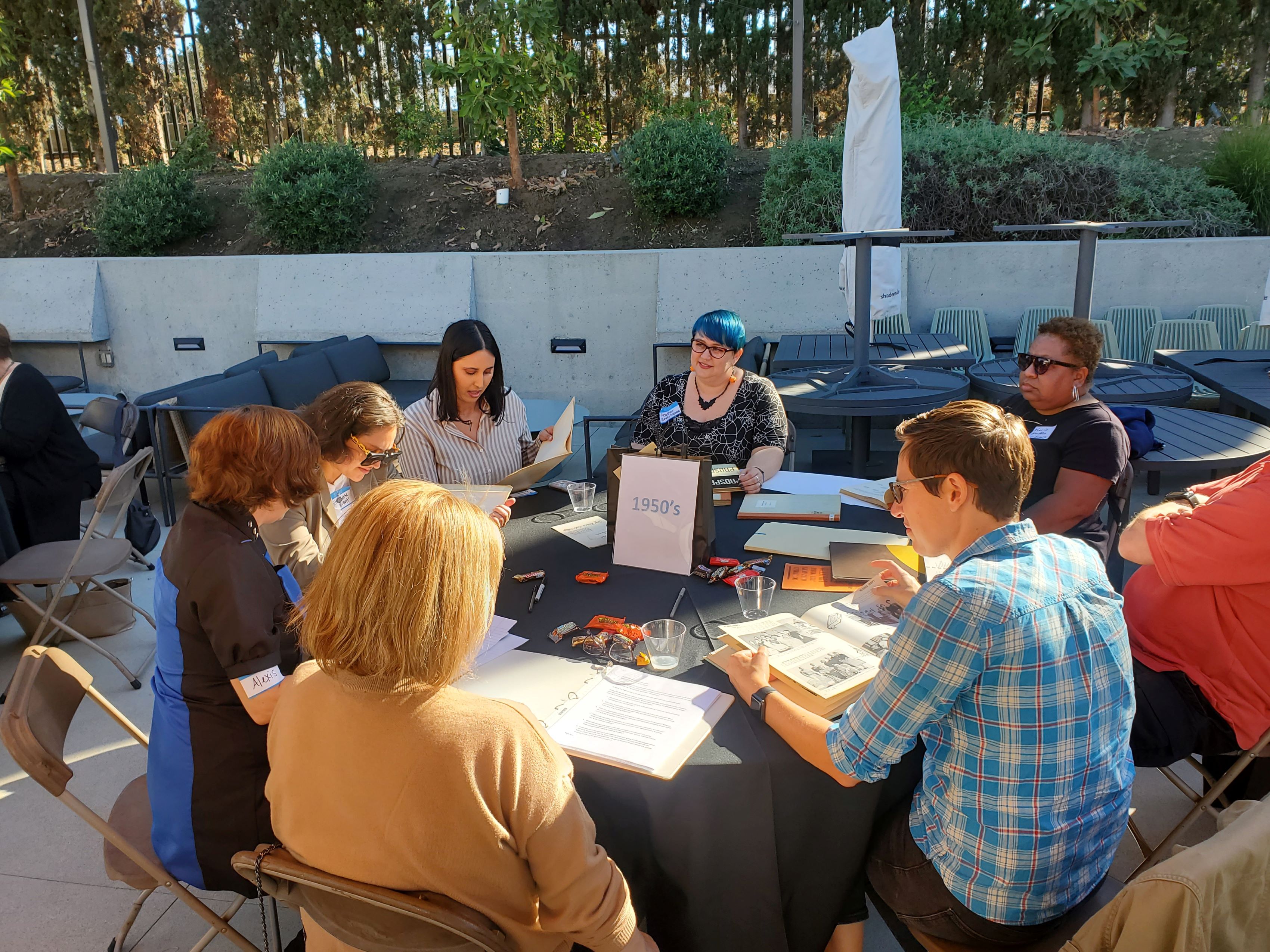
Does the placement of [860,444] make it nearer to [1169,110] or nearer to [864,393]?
[864,393]

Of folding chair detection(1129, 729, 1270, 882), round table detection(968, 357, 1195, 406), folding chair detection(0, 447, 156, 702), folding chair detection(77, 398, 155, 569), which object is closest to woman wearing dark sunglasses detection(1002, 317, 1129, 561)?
folding chair detection(1129, 729, 1270, 882)

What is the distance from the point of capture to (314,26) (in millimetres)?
12008

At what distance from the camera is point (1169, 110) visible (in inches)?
449

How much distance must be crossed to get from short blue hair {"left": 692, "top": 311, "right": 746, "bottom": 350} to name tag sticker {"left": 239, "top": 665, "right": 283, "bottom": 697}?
2240 mm

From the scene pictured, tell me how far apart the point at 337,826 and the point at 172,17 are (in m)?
14.4

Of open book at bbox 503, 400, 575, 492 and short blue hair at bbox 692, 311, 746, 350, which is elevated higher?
short blue hair at bbox 692, 311, 746, 350

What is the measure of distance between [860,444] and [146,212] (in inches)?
341

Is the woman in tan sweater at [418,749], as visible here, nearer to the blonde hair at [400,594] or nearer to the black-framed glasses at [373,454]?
the blonde hair at [400,594]

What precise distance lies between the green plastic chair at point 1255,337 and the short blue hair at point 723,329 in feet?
16.5

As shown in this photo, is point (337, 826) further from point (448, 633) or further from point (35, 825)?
point (35, 825)

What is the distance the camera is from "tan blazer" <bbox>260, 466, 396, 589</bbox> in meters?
2.23

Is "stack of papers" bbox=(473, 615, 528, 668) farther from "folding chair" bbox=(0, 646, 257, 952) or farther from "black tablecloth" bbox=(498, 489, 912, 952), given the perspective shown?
"folding chair" bbox=(0, 646, 257, 952)

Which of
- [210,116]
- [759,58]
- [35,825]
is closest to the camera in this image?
[35,825]

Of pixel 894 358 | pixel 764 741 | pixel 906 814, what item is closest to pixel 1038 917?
pixel 906 814
